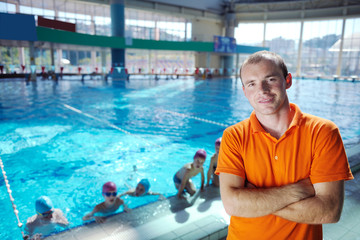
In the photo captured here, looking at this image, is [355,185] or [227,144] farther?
[355,185]

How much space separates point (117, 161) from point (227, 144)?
504 cm

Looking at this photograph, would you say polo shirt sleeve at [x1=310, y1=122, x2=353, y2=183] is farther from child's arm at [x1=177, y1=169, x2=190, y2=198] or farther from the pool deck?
child's arm at [x1=177, y1=169, x2=190, y2=198]

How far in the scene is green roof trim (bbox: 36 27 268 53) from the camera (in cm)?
2014

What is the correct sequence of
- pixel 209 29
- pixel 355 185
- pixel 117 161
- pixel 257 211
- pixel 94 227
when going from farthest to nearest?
pixel 209 29 → pixel 117 161 → pixel 355 185 → pixel 94 227 → pixel 257 211

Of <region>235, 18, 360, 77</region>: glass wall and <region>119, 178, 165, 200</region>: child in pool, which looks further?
<region>235, 18, 360, 77</region>: glass wall

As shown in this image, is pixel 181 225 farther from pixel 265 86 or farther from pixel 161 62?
pixel 161 62

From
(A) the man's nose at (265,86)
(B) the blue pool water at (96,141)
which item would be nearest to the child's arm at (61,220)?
(B) the blue pool water at (96,141)

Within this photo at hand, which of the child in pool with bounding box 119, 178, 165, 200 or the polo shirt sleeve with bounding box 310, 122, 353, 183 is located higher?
the polo shirt sleeve with bounding box 310, 122, 353, 183

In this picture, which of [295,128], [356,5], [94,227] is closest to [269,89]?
[295,128]

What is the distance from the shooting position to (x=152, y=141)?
295 inches

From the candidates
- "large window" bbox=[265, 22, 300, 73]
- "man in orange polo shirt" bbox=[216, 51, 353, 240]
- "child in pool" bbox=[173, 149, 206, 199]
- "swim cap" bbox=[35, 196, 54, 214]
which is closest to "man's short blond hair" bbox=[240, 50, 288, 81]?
"man in orange polo shirt" bbox=[216, 51, 353, 240]

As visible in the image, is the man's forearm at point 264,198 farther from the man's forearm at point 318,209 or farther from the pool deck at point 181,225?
the pool deck at point 181,225

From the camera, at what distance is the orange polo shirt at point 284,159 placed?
1.26 metres

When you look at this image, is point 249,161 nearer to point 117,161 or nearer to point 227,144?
point 227,144
